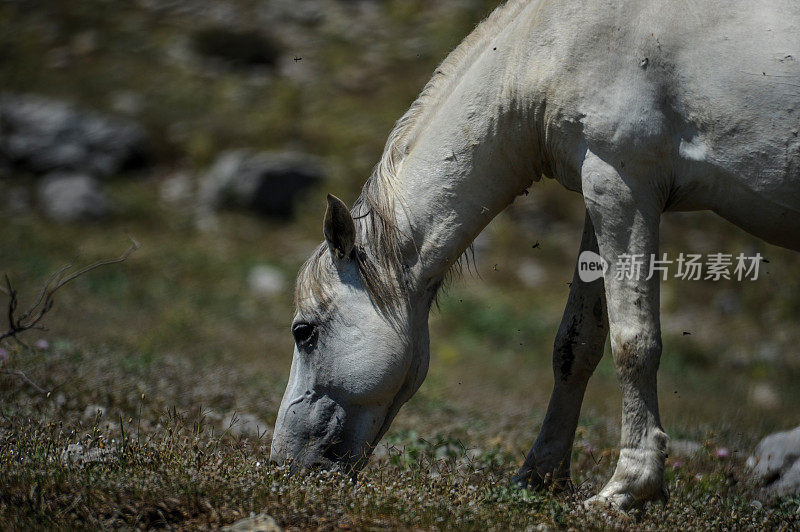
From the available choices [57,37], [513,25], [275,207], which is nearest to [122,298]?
[275,207]

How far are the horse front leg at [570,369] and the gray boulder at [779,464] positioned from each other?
4.89 feet

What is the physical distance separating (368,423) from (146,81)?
17.1 meters

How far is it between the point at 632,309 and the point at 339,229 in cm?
152

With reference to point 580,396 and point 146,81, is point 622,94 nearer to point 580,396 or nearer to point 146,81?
point 580,396

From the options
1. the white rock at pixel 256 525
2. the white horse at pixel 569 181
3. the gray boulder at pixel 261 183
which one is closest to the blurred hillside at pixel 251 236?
the gray boulder at pixel 261 183

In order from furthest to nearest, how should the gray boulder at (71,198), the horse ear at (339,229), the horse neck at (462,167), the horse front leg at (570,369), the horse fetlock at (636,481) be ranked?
the gray boulder at (71,198) < the horse front leg at (570,369) < the horse neck at (462,167) < the horse ear at (339,229) < the horse fetlock at (636,481)

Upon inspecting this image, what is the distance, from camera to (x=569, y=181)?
3.98m

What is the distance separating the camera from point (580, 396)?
14.8ft

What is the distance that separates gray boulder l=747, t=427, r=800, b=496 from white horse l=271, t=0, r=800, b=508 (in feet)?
5.28

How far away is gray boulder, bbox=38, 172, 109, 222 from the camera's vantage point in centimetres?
1442

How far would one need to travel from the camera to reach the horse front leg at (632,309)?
361 centimetres

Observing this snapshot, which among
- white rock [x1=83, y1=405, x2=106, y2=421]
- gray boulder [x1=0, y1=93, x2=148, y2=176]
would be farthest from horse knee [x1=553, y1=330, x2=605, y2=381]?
gray boulder [x1=0, y1=93, x2=148, y2=176]

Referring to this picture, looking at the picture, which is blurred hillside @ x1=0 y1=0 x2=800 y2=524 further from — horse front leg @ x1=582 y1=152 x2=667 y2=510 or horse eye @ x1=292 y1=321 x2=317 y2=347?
horse front leg @ x1=582 y1=152 x2=667 y2=510

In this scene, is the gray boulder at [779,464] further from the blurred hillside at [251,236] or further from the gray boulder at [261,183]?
the gray boulder at [261,183]
